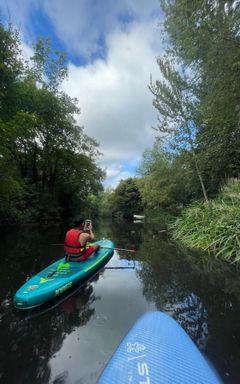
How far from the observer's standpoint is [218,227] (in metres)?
7.15

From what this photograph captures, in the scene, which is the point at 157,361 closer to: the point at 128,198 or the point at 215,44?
the point at 215,44

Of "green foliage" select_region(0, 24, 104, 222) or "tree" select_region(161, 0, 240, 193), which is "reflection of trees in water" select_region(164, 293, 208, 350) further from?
"green foliage" select_region(0, 24, 104, 222)

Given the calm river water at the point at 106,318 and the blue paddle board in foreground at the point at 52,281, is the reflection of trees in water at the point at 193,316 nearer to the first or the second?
the calm river water at the point at 106,318

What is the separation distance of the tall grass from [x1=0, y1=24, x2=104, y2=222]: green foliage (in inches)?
304

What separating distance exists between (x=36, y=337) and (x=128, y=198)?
30.5 m

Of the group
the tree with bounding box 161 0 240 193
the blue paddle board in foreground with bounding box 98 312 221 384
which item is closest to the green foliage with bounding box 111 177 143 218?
the tree with bounding box 161 0 240 193

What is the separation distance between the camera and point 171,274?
17.5 feet

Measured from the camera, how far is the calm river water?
7.35ft

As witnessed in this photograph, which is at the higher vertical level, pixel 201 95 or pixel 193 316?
pixel 201 95

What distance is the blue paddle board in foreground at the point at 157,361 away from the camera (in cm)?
167

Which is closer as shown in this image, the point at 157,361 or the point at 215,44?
the point at 157,361

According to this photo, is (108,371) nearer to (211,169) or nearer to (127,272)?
(127,272)

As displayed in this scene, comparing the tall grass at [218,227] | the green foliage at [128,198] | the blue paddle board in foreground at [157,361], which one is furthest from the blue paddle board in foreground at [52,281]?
the green foliage at [128,198]

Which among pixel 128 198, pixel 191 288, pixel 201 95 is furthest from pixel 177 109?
pixel 128 198
